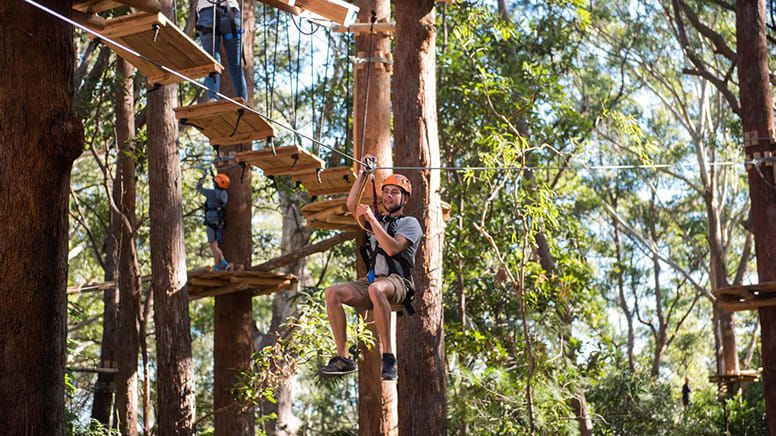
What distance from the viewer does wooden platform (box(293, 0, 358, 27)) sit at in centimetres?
656

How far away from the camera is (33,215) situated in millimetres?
4176

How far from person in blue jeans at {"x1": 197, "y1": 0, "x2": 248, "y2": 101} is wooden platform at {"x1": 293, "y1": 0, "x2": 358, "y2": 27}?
2.08ft

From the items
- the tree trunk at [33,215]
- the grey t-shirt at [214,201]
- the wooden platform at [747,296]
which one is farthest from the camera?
the grey t-shirt at [214,201]

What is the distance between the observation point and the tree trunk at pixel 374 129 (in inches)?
318

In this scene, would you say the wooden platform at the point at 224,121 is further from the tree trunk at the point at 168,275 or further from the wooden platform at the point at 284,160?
the tree trunk at the point at 168,275

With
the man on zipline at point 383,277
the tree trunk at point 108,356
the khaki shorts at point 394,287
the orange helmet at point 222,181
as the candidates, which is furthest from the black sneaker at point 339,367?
the tree trunk at point 108,356

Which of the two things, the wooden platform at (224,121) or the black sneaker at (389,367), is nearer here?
the black sneaker at (389,367)

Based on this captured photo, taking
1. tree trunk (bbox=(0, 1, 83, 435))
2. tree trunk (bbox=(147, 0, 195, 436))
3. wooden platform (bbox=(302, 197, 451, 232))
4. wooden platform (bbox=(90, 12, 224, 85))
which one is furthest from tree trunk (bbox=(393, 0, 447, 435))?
tree trunk (bbox=(0, 1, 83, 435))

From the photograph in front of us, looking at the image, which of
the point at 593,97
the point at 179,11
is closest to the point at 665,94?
the point at 593,97

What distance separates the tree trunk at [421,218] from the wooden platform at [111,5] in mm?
3110

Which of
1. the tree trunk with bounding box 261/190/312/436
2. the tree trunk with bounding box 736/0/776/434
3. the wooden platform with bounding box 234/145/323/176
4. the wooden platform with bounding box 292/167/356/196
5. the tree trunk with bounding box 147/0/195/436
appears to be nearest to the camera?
the wooden platform with bounding box 234/145/323/176

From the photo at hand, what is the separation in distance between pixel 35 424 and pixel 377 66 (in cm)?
528

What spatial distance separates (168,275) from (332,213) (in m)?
2.12

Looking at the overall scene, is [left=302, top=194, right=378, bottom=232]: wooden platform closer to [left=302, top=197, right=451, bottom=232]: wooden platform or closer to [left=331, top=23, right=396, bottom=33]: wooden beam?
[left=302, top=197, right=451, bottom=232]: wooden platform
